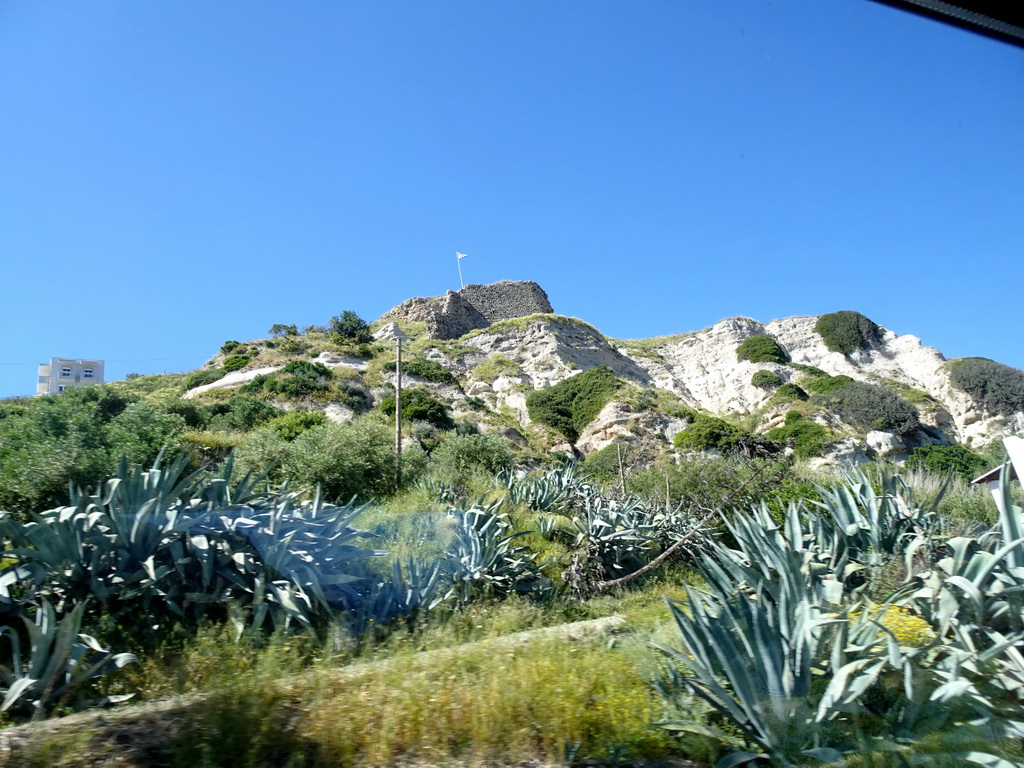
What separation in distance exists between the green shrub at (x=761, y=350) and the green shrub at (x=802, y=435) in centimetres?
1482

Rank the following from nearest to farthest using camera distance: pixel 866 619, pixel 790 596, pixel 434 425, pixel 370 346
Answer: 1. pixel 866 619
2. pixel 790 596
3. pixel 434 425
4. pixel 370 346

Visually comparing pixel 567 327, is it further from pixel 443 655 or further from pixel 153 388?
pixel 443 655

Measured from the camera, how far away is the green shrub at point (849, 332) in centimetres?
5571

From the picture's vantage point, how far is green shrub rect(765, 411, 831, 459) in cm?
3020

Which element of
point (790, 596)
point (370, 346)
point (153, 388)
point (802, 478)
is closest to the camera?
point (790, 596)

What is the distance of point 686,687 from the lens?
148 inches

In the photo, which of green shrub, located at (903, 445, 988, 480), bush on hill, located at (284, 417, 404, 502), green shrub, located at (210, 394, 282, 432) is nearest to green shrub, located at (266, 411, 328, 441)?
green shrub, located at (210, 394, 282, 432)

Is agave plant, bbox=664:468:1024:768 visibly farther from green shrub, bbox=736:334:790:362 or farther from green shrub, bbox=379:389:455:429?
green shrub, bbox=736:334:790:362

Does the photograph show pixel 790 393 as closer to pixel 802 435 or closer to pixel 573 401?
pixel 802 435

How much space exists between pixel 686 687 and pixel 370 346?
40.6m

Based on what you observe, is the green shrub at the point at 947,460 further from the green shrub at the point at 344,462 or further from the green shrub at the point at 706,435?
the green shrub at the point at 344,462

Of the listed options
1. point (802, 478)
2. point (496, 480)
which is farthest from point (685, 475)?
point (496, 480)

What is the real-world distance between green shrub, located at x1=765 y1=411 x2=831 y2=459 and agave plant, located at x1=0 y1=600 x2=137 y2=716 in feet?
93.4

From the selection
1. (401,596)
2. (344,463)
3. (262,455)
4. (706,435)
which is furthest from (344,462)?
(706,435)
